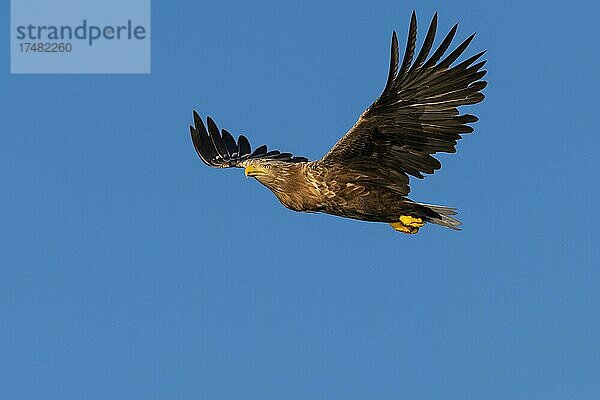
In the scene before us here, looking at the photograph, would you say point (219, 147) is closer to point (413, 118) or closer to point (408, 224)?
point (408, 224)

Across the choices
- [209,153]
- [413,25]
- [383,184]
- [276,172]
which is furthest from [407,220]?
[209,153]

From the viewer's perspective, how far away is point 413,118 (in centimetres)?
1530

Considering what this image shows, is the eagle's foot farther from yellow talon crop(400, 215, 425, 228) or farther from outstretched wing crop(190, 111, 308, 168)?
outstretched wing crop(190, 111, 308, 168)

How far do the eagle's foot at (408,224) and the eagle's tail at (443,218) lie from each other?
24 cm

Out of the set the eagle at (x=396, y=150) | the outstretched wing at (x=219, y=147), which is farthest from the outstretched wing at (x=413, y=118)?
the outstretched wing at (x=219, y=147)

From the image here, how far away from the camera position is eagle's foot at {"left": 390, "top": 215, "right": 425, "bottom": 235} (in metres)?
16.4

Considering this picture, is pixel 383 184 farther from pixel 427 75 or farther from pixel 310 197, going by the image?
pixel 427 75

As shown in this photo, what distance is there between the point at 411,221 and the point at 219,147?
5789 mm

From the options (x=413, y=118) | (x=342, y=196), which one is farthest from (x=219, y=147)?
(x=413, y=118)

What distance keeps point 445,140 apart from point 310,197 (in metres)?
2.18

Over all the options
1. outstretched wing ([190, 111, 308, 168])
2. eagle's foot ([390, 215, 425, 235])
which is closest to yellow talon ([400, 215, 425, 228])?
eagle's foot ([390, 215, 425, 235])

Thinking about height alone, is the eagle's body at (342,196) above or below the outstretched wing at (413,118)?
below

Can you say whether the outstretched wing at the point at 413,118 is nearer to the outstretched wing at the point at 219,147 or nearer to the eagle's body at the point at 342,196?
the eagle's body at the point at 342,196

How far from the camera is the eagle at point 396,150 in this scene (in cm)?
1470
